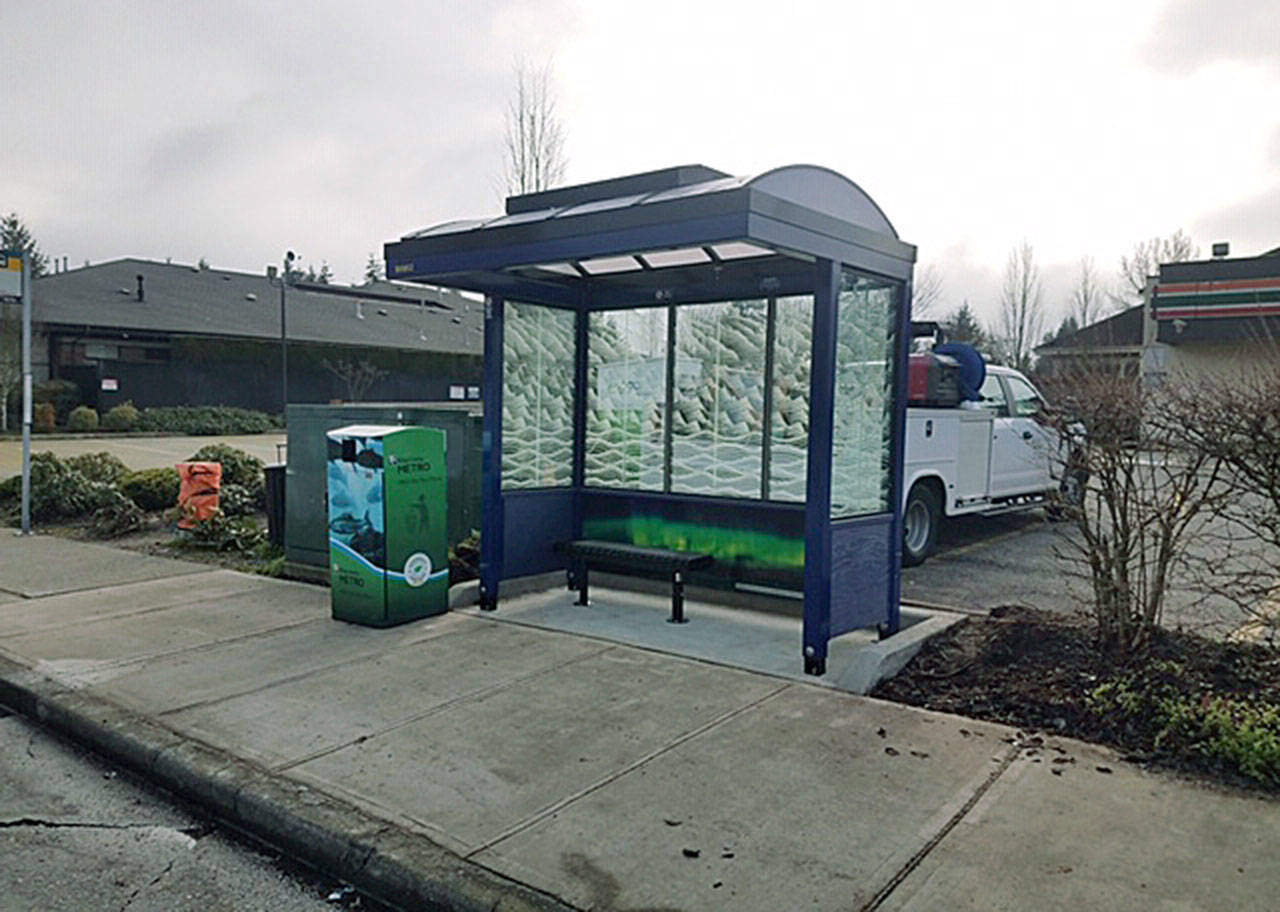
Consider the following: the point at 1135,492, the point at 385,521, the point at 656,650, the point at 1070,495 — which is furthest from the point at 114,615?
the point at 1135,492

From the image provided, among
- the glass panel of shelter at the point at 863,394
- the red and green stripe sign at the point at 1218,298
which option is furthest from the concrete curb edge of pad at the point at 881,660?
the red and green stripe sign at the point at 1218,298

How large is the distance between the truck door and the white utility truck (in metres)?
0.01

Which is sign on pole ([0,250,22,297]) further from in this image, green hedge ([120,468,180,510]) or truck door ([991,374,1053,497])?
truck door ([991,374,1053,497])

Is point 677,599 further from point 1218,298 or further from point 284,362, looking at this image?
point 284,362

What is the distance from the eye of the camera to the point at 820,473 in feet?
17.9

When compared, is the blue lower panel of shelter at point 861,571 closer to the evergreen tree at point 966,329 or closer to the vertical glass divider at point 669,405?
the vertical glass divider at point 669,405

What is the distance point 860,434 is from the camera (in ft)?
19.9

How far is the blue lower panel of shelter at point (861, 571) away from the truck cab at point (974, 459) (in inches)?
97.3

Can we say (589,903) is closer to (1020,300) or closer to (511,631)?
(511,631)

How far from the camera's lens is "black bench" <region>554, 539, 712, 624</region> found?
6672 mm

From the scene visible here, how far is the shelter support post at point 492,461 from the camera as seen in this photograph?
706cm

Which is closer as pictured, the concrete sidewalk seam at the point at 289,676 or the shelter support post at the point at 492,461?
the concrete sidewalk seam at the point at 289,676

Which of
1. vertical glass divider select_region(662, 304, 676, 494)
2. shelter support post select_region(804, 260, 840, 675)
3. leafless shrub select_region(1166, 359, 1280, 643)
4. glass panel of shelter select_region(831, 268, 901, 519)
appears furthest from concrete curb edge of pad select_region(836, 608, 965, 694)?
vertical glass divider select_region(662, 304, 676, 494)

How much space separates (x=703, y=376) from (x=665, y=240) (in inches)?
87.4
